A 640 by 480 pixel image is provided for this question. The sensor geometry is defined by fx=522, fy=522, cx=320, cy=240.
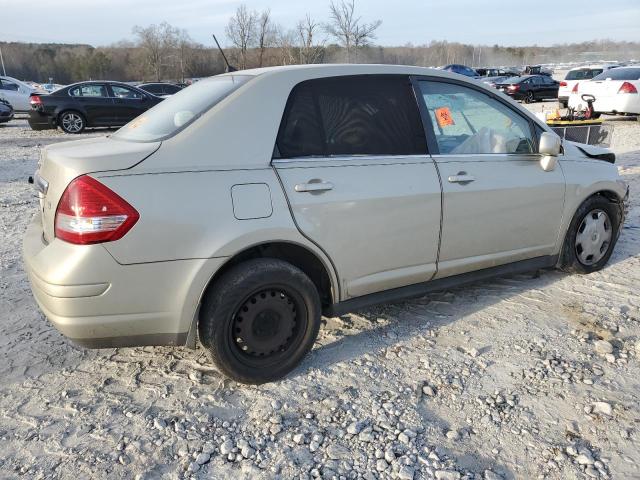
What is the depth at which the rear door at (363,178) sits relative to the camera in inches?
113

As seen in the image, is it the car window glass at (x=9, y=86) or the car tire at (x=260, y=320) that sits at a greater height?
the car window glass at (x=9, y=86)

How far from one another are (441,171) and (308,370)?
149 centimetres

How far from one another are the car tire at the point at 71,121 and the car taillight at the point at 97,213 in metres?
14.1

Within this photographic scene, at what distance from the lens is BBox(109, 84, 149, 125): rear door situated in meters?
15.1

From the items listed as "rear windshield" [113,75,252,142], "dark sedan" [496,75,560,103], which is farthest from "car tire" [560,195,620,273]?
"dark sedan" [496,75,560,103]

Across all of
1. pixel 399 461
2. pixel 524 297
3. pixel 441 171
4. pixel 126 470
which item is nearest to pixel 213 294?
pixel 126 470

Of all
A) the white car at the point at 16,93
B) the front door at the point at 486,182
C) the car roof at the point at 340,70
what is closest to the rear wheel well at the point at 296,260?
the front door at the point at 486,182

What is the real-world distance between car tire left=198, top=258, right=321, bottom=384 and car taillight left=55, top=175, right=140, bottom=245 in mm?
565

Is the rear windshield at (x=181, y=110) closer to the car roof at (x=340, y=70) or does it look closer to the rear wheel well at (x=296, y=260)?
the car roof at (x=340, y=70)

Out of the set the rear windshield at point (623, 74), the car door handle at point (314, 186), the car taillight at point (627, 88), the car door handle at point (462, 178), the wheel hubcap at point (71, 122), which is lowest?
the wheel hubcap at point (71, 122)

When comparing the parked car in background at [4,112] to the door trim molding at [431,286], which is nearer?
the door trim molding at [431,286]

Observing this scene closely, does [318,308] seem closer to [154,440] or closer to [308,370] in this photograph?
[308,370]

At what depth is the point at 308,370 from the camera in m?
3.08

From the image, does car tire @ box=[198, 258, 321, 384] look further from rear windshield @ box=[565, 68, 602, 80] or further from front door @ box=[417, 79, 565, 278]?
rear windshield @ box=[565, 68, 602, 80]
